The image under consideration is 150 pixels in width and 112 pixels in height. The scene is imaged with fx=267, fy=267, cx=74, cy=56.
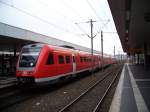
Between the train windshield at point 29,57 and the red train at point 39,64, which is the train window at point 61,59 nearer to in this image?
the red train at point 39,64

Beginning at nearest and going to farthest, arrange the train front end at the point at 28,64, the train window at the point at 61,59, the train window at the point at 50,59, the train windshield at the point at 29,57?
the train front end at the point at 28,64 → the train windshield at the point at 29,57 → the train window at the point at 50,59 → the train window at the point at 61,59

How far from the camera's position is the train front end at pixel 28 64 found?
1449 cm

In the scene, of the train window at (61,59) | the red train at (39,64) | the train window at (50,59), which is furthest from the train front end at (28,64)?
the train window at (61,59)

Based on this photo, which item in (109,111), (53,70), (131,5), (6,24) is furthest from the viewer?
(6,24)

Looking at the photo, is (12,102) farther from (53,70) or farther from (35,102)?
(53,70)

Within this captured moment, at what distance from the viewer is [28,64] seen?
1502 centimetres

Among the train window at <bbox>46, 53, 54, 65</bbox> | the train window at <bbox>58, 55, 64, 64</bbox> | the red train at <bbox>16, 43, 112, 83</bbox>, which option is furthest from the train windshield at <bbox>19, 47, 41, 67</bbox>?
the train window at <bbox>58, 55, 64, 64</bbox>

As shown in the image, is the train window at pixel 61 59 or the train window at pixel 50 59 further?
the train window at pixel 61 59

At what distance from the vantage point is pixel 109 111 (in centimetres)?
1039

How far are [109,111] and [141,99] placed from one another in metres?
3.12

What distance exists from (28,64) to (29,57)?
483 mm

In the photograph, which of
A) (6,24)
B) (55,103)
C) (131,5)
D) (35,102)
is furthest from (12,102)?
(6,24)

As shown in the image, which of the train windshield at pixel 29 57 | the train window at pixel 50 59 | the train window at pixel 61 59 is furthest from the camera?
the train window at pixel 61 59

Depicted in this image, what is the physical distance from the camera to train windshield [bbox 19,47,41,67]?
589 inches
